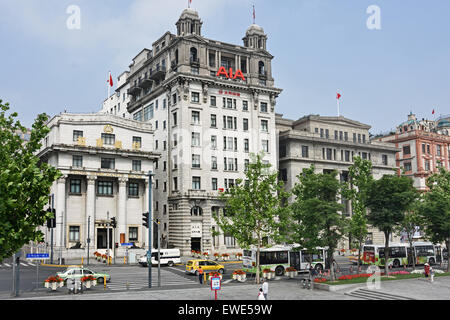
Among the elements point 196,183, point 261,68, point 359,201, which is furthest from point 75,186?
point 359,201

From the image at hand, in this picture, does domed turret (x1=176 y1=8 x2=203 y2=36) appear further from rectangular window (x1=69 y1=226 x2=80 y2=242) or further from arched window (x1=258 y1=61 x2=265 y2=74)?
rectangular window (x1=69 y1=226 x2=80 y2=242)

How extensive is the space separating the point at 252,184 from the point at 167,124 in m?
37.1

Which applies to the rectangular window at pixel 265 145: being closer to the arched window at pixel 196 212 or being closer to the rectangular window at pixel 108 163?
the arched window at pixel 196 212

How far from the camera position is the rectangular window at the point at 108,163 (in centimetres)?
6812

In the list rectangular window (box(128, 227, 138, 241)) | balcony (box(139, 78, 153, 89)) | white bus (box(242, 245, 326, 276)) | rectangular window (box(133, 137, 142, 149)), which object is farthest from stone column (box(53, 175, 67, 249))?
white bus (box(242, 245, 326, 276))

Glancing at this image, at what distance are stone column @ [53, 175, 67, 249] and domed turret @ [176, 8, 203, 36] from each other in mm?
A: 31917

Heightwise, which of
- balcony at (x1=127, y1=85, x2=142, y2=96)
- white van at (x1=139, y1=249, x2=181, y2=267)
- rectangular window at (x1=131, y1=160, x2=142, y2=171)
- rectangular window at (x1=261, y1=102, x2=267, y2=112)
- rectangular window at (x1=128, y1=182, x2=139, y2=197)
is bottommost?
white van at (x1=139, y1=249, x2=181, y2=267)

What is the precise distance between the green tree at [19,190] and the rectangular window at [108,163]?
49.8 meters

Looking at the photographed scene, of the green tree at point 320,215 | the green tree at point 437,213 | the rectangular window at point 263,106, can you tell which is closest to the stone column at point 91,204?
the rectangular window at point 263,106

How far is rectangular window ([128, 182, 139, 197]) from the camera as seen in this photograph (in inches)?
2813

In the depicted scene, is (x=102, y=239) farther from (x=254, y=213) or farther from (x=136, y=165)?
(x=254, y=213)

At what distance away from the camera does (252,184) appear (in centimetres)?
4153

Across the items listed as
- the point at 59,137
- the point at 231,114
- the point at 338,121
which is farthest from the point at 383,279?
the point at 338,121

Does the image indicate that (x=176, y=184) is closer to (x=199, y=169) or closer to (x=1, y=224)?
(x=199, y=169)
